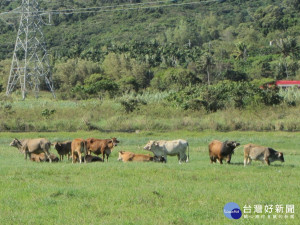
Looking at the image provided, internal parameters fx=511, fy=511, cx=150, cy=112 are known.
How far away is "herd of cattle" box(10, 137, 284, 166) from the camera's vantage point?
65.5 feet

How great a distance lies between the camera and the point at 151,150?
22328 mm

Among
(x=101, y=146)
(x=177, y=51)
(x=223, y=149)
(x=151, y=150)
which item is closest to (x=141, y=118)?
(x=101, y=146)

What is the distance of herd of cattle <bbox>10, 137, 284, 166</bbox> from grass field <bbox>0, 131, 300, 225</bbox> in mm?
982

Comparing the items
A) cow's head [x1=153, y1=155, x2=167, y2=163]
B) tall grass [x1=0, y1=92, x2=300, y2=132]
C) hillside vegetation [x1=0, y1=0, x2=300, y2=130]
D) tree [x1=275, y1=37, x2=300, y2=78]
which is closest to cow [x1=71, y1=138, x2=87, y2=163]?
cow's head [x1=153, y1=155, x2=167, y2=163]

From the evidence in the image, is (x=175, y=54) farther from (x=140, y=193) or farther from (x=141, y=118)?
(x=140, y=193)

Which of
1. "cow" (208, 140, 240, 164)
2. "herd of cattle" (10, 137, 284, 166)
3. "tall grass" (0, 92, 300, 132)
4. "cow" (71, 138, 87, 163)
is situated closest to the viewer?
"herd of cattle" (10, 137, 284, 166)

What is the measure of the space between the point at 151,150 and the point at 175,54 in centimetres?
8136

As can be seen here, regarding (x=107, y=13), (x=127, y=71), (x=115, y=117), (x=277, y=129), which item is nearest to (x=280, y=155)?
(x=277, y=129)

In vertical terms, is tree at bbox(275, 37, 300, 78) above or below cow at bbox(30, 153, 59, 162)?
above

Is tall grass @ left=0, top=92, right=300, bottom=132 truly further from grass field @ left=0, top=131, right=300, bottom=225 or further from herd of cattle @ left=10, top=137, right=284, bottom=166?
grass field @ left=0, top=131, right=300, bottom=225

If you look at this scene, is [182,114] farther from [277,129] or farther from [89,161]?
[89,161]

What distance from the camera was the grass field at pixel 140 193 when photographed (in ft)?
35.9

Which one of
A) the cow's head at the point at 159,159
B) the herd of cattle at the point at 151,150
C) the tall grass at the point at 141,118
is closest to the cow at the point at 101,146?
the herd of cattle at the point at 151,150

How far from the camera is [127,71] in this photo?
87125 mm
